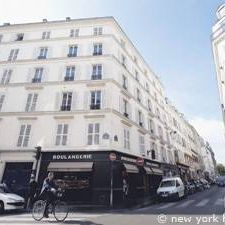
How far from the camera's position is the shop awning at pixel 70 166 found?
16.3 m

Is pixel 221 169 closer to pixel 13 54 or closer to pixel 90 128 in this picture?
pixel 90 128

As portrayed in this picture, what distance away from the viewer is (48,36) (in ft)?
75.8

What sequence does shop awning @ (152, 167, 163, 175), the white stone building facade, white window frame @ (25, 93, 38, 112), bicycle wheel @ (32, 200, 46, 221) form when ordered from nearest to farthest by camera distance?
bicycle wheel @ (32, 200, 46, 221) < the white stone building facade < white window frame @ (25, 93, 38, 112) < shop awning @ (152, 167, 163, 175)

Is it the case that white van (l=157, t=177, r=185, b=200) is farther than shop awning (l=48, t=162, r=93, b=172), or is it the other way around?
white van (l=157, t=177, r=185, b=200)

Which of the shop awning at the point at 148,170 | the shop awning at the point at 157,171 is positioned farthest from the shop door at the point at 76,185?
the shop awning at the point at 157,171

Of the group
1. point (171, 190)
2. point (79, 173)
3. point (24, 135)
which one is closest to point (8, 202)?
point (79, 173)

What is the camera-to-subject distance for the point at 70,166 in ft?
54.1

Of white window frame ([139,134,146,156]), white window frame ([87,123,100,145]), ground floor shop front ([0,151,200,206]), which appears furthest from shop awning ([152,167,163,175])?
white window frame ([87,123,100,145])

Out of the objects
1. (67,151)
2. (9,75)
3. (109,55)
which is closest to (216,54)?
(67,151)

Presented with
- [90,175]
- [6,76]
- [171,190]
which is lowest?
[171,190]

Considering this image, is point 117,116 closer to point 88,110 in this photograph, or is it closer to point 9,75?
point 88,110

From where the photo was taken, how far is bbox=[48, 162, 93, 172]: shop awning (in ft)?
53.4

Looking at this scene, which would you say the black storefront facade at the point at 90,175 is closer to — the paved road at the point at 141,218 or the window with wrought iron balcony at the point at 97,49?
the paved road at the point at 141,218

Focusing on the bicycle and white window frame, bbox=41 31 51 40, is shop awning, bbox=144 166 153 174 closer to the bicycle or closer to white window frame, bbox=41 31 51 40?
the bicycle
